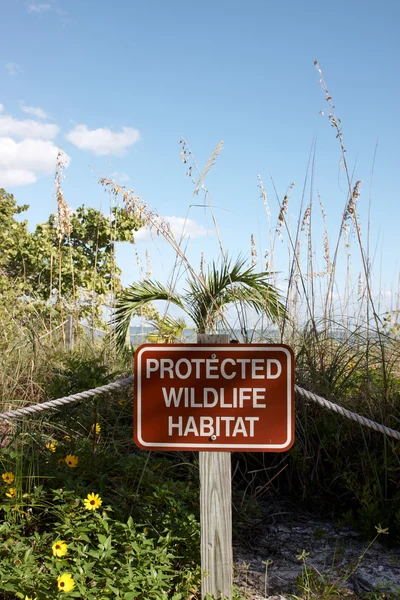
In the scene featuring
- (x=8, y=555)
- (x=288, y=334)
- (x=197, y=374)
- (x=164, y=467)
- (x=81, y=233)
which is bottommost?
(x=8, y=555)

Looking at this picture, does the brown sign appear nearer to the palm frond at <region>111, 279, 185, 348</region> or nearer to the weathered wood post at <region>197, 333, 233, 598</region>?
the weathered wood post at <region>197, 333, 233, 598</region>

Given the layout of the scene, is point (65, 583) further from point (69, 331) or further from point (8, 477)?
point (69, 331)

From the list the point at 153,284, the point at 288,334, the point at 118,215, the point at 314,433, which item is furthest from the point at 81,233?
the point at 314,433

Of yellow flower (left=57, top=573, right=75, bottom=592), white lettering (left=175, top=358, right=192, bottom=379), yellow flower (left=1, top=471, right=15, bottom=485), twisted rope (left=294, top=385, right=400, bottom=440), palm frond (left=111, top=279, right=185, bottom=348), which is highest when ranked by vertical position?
palm frond (left=111, top=279, right=185, bottom=348)

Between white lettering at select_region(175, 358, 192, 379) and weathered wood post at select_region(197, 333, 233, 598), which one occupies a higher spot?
white lettering at select_region(175, 358, 192, 379)

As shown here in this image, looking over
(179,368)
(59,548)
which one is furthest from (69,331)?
(179,368)

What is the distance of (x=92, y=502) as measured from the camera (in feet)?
8.18

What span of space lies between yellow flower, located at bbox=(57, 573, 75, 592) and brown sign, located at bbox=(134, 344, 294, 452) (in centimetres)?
52

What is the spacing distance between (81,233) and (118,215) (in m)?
8.80

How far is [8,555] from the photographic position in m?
2.35

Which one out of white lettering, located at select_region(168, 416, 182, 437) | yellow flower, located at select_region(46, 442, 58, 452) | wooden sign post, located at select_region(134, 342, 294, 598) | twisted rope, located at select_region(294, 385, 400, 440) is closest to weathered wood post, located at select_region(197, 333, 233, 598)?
wooden sign post, located at select_region(134, 342, 294, 598)

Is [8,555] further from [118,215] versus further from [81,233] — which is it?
[81,233]

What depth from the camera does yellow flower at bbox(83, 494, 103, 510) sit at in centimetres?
247

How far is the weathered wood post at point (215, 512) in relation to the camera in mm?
2230
